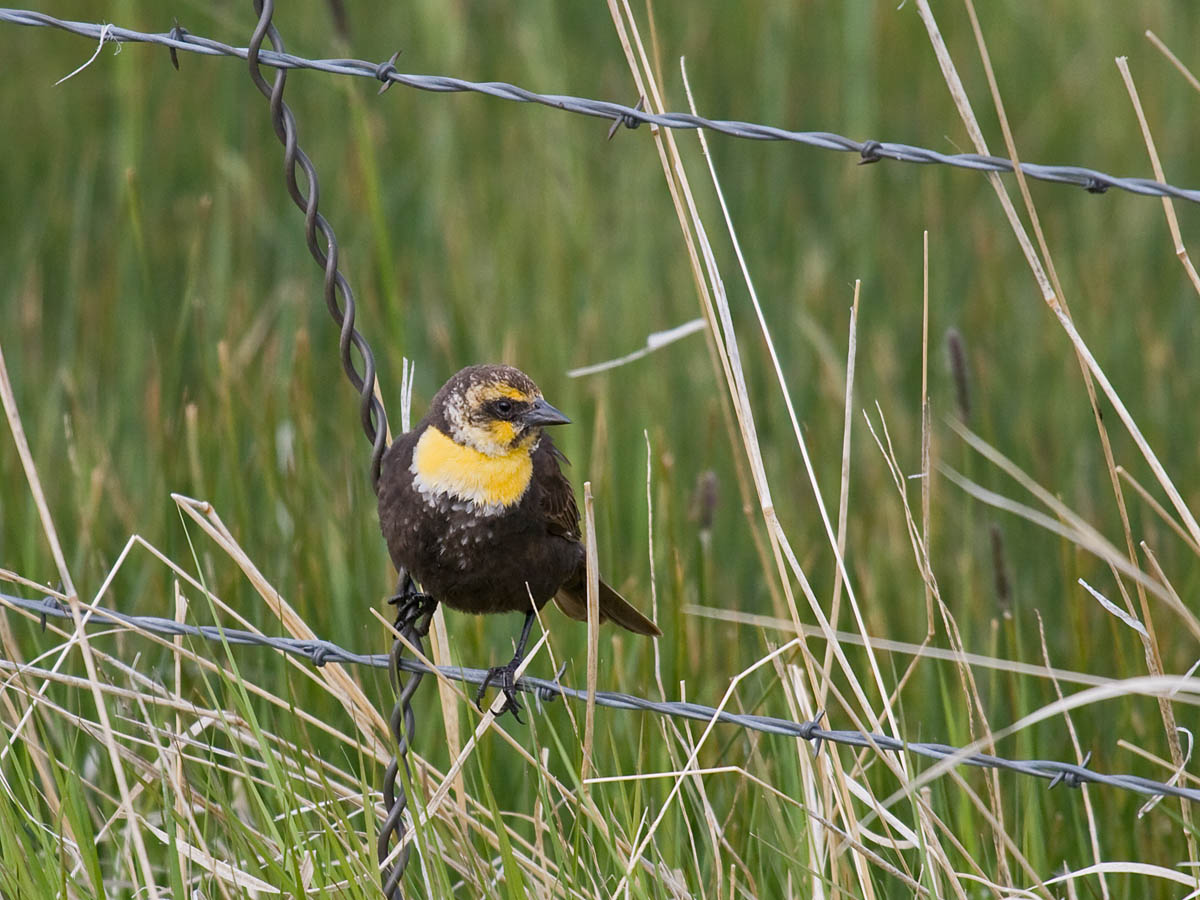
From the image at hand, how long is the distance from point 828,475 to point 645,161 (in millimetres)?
1816

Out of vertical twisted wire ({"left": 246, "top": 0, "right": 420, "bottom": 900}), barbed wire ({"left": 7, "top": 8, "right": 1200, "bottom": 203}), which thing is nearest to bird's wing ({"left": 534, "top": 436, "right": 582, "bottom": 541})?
vertical twisted wire ({"left": 246, "top": 0, "right": 420, "bottom": 900})

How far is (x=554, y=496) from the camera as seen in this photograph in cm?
282

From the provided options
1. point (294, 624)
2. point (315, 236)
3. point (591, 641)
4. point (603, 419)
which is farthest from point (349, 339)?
point (603, 419)

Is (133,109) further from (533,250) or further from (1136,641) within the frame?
(1136,641)

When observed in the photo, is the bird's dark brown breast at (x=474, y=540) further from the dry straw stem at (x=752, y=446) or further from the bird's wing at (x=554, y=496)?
the dry straw stem at (x=752, y=446)

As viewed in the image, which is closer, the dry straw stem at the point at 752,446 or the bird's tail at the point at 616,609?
the dry straw stem at the point at 752,446

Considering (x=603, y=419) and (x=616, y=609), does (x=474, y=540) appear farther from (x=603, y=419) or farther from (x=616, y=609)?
(x=603, y=419)

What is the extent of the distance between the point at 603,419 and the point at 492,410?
2.35 feet

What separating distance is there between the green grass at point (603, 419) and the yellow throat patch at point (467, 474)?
1.22ft

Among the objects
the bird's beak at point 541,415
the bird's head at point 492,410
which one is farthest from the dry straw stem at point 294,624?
the bird's beak at point 541,415

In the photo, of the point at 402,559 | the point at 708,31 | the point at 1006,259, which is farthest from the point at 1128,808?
the point at 708,31

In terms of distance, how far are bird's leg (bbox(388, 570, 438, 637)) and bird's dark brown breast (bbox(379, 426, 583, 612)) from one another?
0.40 feet

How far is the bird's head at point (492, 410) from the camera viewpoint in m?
2.73

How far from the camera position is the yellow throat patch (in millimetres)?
2654
